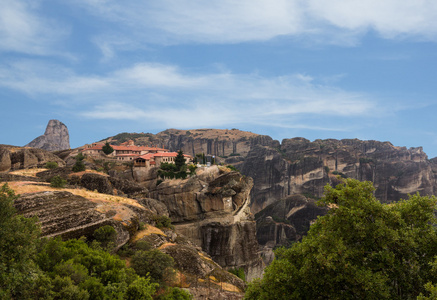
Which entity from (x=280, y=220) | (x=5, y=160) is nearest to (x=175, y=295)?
(x=5, y=160)

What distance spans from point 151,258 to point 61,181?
21611mm

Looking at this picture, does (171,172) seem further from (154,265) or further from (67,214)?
(154,265)

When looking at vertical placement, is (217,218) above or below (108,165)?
below

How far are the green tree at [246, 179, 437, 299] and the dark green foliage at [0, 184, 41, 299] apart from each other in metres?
13.6

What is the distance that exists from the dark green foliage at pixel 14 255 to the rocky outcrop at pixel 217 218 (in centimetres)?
5929

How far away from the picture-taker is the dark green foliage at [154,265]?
3119cm

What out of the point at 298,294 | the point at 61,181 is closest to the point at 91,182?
the point at 61,181

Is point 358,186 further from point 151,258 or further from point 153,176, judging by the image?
point 153,176

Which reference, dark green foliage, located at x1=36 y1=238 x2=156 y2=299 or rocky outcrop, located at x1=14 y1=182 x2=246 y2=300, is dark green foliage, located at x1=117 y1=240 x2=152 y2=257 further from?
dark green foliage, located at x1=36 y1=238 x2=156 y2=299

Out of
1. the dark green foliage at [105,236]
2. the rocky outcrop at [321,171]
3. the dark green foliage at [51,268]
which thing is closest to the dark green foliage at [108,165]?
the dark green foliage at [105,236]

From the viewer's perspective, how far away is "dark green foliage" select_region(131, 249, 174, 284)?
102ft

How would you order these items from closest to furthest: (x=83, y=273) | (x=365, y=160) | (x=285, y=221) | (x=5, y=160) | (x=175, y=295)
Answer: (x=83, y=273) < (x=175, y=295) < (x=5, y=160) < (x=285, y=221) < (x=365, y=160)

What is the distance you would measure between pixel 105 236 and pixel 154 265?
269 inches

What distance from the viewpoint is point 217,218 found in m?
75.8
